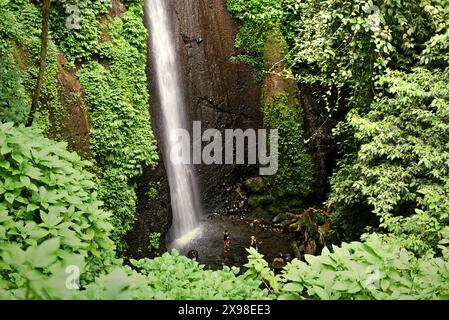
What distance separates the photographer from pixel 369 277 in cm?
270

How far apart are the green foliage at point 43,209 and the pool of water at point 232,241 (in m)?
5.77

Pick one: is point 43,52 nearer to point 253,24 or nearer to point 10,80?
point 10,80

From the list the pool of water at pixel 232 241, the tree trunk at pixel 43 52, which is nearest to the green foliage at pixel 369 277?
the tree trunk at pixel 43 52

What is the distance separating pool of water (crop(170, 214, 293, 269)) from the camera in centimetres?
970

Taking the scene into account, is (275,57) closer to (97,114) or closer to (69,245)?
(97,114)

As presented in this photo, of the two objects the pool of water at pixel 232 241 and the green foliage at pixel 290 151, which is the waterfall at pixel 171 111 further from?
the green foliage at pixel 290 151

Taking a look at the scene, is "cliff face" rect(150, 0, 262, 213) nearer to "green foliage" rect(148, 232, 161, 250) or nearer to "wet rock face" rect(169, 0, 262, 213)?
"wet rock face" rect(169, 0, 262, 213)

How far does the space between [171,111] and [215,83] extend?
1.93 meters

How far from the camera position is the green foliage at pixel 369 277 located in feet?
8.55

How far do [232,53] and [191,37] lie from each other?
4.59 ft

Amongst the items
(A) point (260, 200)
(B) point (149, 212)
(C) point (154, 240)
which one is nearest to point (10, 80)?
(B) point (149, 212)

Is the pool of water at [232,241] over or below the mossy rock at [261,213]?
below

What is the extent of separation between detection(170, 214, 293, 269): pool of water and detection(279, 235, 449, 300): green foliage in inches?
259
